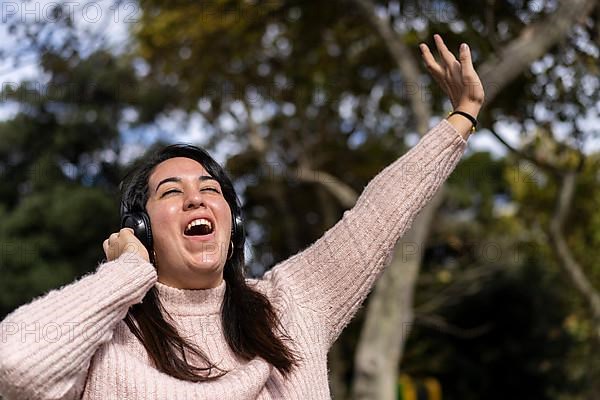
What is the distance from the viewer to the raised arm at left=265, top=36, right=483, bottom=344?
2.44 m

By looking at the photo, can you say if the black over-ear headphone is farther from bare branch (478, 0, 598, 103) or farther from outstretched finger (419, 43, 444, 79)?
bare branch (478, 0, 598, 103)

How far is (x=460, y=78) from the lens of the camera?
2.61m

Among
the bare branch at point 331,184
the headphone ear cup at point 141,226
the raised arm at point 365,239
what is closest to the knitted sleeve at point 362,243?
the raised arm at point 365,239

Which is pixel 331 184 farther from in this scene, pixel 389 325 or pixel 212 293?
pixel 212 293

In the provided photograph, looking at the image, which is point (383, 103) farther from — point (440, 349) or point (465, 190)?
point (440, 349)

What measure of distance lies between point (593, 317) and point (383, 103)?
4641mm

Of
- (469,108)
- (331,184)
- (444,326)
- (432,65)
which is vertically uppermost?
(331,184)

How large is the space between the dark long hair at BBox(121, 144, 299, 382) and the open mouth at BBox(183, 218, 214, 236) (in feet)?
0.43

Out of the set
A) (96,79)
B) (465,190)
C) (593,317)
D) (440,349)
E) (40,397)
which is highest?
(96,79)

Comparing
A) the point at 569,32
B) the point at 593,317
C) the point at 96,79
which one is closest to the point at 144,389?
the point at 569,32

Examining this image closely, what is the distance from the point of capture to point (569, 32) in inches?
312

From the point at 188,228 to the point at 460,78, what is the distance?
87cm

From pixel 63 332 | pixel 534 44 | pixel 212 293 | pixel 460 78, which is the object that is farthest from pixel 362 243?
pixel 534 44

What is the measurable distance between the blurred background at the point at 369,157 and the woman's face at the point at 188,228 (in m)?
4.36
